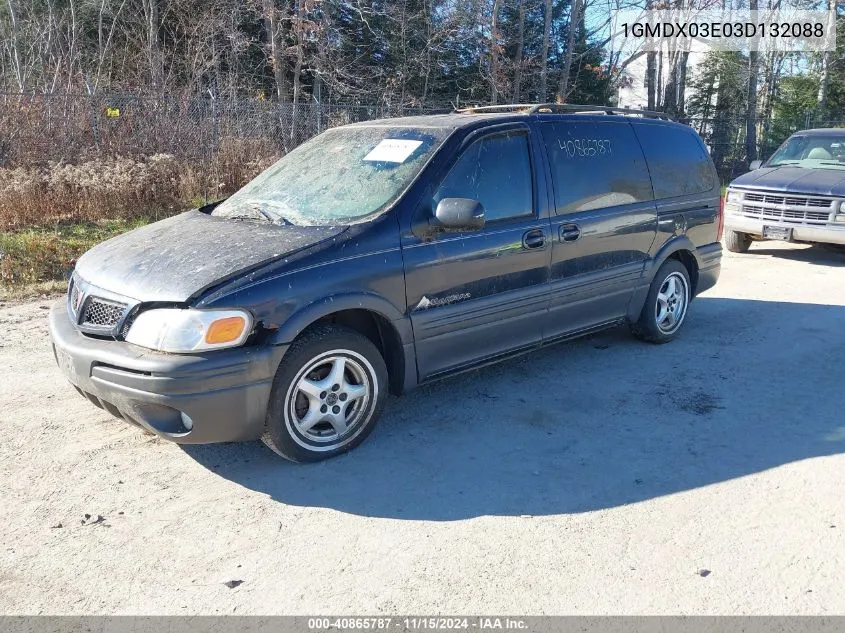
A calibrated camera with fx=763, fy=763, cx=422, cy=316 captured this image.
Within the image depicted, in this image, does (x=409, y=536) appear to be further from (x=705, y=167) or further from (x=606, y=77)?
(x=606, y=77)

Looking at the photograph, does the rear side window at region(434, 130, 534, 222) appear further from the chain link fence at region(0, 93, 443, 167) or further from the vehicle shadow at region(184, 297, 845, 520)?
the chain link fence at region(0, 93, 443, 167)

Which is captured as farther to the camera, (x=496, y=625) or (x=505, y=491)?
(x=505, y=491)

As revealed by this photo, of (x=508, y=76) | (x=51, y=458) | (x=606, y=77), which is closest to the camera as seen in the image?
(x=51, y=458)

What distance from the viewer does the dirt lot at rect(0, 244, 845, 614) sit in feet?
9.94

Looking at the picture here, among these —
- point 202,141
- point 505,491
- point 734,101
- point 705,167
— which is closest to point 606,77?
point 734,101

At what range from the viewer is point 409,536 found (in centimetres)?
343

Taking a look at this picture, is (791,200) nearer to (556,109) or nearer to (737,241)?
(737,241)

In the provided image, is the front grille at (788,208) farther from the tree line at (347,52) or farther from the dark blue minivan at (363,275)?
the tree line at (347,52)

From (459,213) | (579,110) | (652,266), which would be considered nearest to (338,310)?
(459,213)

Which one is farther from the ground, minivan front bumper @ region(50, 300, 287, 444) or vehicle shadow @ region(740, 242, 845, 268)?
minivan front bumper @ region(50, 300, 287, 444)

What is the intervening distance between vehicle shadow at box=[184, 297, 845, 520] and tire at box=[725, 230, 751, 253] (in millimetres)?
4874

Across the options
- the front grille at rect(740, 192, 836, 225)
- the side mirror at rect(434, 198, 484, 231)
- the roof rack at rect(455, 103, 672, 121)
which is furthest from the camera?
the front grille at rect(740, 192, 836, 225)

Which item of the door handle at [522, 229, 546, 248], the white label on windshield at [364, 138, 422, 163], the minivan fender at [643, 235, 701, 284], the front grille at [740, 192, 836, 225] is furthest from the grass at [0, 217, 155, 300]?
the front grille at [740, 192, 836, 225]

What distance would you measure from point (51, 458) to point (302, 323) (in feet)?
5.20
